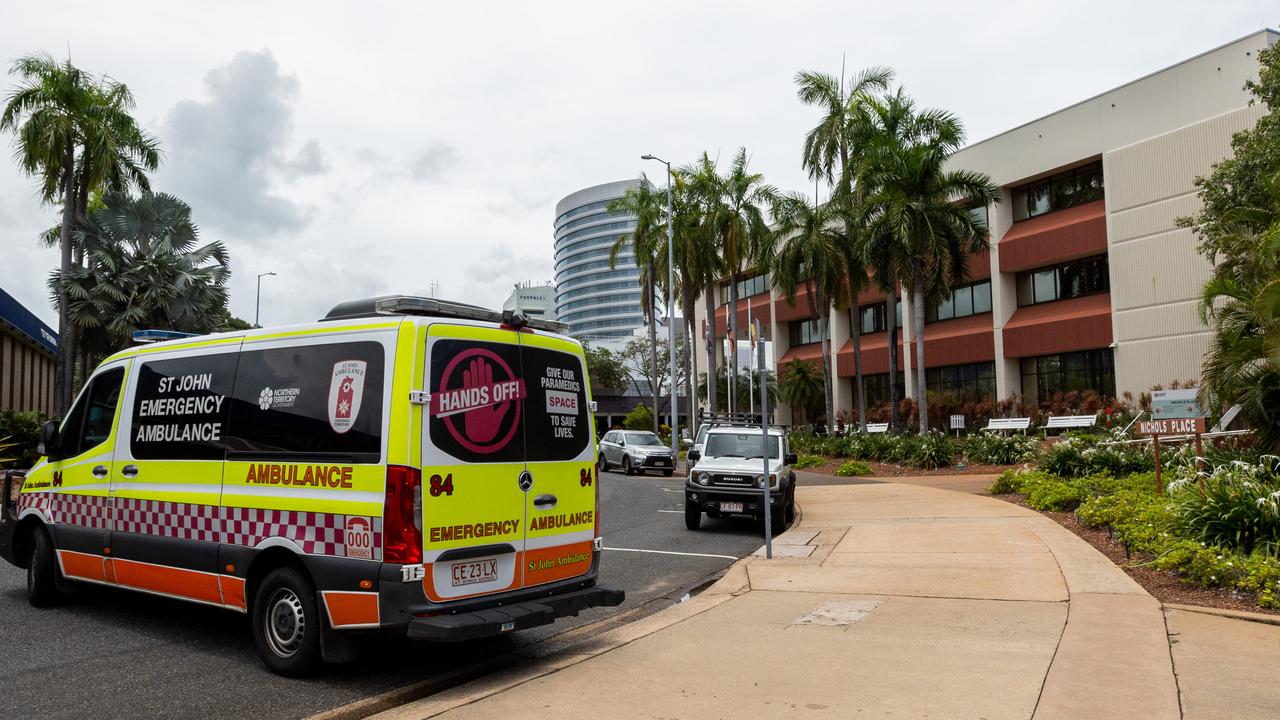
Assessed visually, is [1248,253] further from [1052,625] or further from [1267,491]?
[1052,625]

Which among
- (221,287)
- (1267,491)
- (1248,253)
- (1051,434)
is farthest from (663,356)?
(1267,491)

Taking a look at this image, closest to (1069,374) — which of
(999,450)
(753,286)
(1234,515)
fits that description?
(999,450)

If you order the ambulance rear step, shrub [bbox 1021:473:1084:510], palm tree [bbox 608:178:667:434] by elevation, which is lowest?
shrub [bbox 1021:473:1084:510]

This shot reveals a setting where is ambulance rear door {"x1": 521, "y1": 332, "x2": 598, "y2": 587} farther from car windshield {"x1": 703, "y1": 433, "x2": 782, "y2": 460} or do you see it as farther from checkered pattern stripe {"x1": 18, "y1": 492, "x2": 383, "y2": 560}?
car windshield {"x1": 703, "y1": 433, "x2": 782, "y2": 460}

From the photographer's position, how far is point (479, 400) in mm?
6012

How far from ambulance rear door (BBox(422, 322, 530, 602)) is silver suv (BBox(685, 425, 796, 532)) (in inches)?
309

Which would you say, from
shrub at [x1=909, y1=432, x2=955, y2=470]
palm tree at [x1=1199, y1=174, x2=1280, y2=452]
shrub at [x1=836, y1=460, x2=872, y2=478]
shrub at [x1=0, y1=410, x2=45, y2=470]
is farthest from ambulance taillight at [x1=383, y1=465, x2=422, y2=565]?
shrub at [x1=909, y1=432, x2=955, y2=470]

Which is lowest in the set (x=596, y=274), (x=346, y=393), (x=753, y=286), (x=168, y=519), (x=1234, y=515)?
(x=1234, y=515)

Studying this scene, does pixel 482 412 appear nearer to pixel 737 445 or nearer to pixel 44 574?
pixel 44 574

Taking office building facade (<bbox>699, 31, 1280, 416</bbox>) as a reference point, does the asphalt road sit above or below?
below

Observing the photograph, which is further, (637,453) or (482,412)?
(637,453)

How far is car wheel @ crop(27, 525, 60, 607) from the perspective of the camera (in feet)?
26.2

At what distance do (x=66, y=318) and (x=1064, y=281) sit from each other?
35.2 metres

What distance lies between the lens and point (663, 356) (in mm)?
78750
